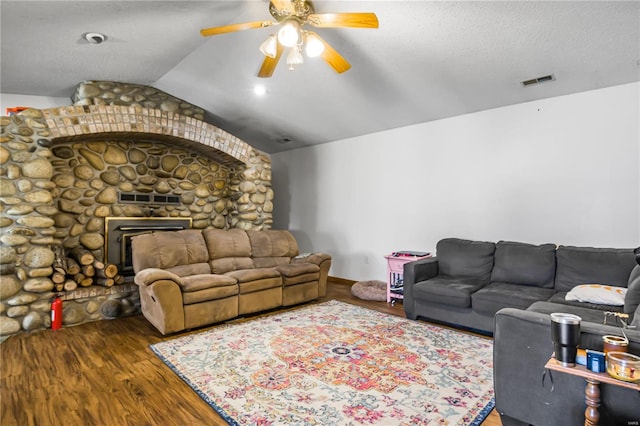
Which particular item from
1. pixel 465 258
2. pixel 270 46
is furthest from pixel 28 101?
pixel 465 258

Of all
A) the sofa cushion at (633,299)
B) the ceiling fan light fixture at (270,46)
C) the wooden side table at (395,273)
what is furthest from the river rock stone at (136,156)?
the sofa cushion at (633,299)

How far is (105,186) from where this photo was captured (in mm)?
4559

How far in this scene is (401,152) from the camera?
512 cm

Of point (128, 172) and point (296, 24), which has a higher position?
point (296, 24)

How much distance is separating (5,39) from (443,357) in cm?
489

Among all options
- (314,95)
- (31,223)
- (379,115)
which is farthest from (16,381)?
(379,115)

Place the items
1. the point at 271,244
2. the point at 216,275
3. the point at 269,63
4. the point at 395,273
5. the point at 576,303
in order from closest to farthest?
1. the point at 576,303
2. the point at 269,63
3. the point at 216,275
4. the point at 395,273
5. the point at 271,244

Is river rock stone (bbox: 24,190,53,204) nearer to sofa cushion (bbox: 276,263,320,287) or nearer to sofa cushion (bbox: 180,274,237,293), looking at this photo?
sofa cushion (bbox: 180,274,237,293)

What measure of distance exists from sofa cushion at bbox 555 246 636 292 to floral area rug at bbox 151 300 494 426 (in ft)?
3.47

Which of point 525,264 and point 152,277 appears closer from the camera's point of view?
point 152,277

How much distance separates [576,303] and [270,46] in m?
3.29

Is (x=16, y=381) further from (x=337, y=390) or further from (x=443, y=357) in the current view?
(x=443, y=357)

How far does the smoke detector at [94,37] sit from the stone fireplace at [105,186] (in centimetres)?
90

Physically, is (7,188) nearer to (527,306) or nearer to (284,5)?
(284,5)
